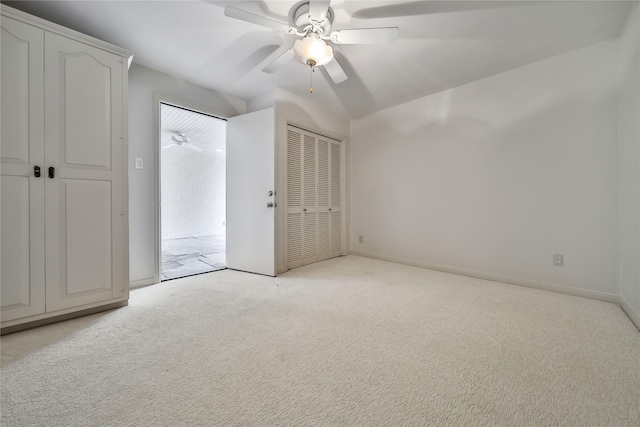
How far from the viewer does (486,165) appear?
2891 millimetres

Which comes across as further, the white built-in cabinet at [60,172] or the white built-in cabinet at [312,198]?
the white built-in cabinet at [312,198]

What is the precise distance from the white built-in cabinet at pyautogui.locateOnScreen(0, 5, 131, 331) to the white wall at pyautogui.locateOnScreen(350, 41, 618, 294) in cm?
325

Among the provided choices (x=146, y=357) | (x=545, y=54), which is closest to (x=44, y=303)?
(x=146, y=357)

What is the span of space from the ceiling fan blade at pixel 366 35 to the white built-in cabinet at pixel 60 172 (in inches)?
69.5

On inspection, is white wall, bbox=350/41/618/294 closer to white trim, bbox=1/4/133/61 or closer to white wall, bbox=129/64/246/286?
white wall, bbox=129/64/246/286

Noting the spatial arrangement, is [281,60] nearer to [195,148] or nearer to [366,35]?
[366,35]

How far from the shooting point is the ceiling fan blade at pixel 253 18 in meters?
1.64

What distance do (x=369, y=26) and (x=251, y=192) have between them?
2136 millimetres

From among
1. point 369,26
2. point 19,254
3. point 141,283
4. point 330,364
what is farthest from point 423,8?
point 141,283

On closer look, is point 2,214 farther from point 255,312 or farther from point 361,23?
point 361,23

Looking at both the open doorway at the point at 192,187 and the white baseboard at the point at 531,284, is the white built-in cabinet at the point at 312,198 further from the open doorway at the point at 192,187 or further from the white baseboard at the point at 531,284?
the open doorway at the point at 192,187

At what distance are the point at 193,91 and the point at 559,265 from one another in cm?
445

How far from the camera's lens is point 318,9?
163 cm

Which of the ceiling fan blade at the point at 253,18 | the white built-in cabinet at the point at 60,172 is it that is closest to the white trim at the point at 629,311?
the ceiling fan blade at the point at 253,18
